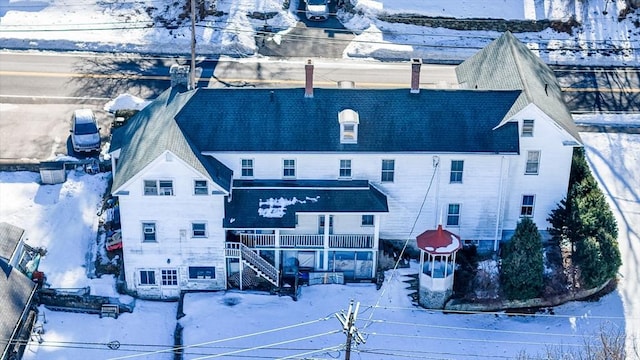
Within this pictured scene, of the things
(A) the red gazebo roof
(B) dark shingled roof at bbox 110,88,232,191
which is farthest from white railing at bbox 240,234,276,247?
(A) the red gazebo roof

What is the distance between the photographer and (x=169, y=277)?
56.6 m

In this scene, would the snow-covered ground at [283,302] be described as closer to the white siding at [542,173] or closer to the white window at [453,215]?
the white window at [453,215]

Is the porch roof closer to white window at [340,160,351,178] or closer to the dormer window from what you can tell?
white window at [340,160,351,178]

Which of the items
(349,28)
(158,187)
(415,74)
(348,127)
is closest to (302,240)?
(348,127)

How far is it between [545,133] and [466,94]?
4.45m

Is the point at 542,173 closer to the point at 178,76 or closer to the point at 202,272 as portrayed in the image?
→ the point at 202,272

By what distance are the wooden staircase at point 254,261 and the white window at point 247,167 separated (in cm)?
358

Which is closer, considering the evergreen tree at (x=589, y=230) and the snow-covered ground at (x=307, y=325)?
the snow-covered ground at (x=307, y=325)

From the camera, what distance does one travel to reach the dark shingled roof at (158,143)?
2126 inches

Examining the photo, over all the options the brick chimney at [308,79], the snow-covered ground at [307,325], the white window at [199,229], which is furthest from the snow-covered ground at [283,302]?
the brick chimney at [308,79]

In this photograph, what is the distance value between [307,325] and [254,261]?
440cm

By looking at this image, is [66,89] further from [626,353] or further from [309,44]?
[626,353]

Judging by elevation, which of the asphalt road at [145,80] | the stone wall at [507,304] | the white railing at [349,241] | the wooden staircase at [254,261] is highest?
the asphalt road at [145,80]

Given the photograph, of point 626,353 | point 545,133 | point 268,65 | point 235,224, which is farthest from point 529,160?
point 268,65
